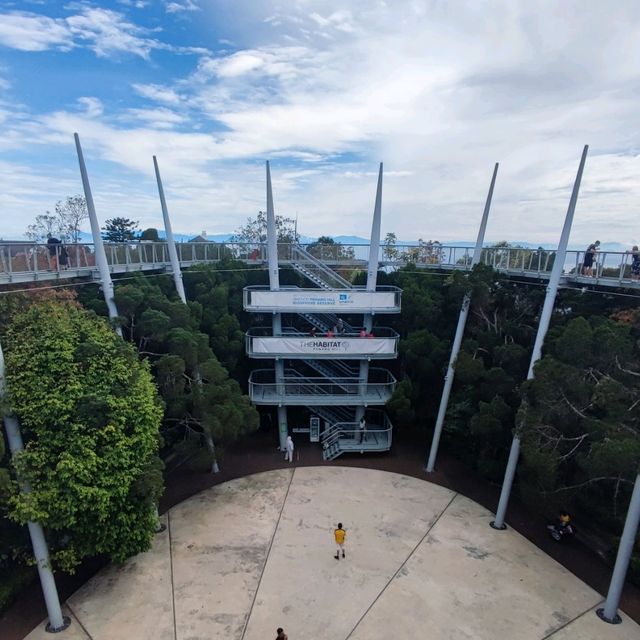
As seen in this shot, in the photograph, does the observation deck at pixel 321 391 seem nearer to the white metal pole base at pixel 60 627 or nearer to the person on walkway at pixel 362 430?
the person on walkway at pixel 362 430

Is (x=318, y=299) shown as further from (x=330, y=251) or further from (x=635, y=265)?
(x=635, y=265)

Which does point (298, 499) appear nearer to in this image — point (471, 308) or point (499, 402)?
point (499, 402)

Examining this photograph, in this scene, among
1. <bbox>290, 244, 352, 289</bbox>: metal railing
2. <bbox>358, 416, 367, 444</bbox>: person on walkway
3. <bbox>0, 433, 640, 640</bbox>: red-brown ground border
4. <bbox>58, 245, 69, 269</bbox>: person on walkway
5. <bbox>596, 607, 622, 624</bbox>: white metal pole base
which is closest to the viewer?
<bbox>596, 607, 622, 624</bbox>: white metal pole base

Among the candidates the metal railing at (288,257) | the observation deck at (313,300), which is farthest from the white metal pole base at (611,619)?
the observation deck at (313,300)

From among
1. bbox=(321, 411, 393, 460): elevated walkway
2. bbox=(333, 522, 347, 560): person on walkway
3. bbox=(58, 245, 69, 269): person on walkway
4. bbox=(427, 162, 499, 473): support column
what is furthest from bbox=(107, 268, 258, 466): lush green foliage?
bbox=(427, 162, 499, 473): support column

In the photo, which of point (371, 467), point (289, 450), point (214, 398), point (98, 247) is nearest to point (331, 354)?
point (289, 450)

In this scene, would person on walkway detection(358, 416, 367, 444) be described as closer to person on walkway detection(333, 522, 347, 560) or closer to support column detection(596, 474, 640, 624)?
person on walkway detection(333, 522, 347, 560)
